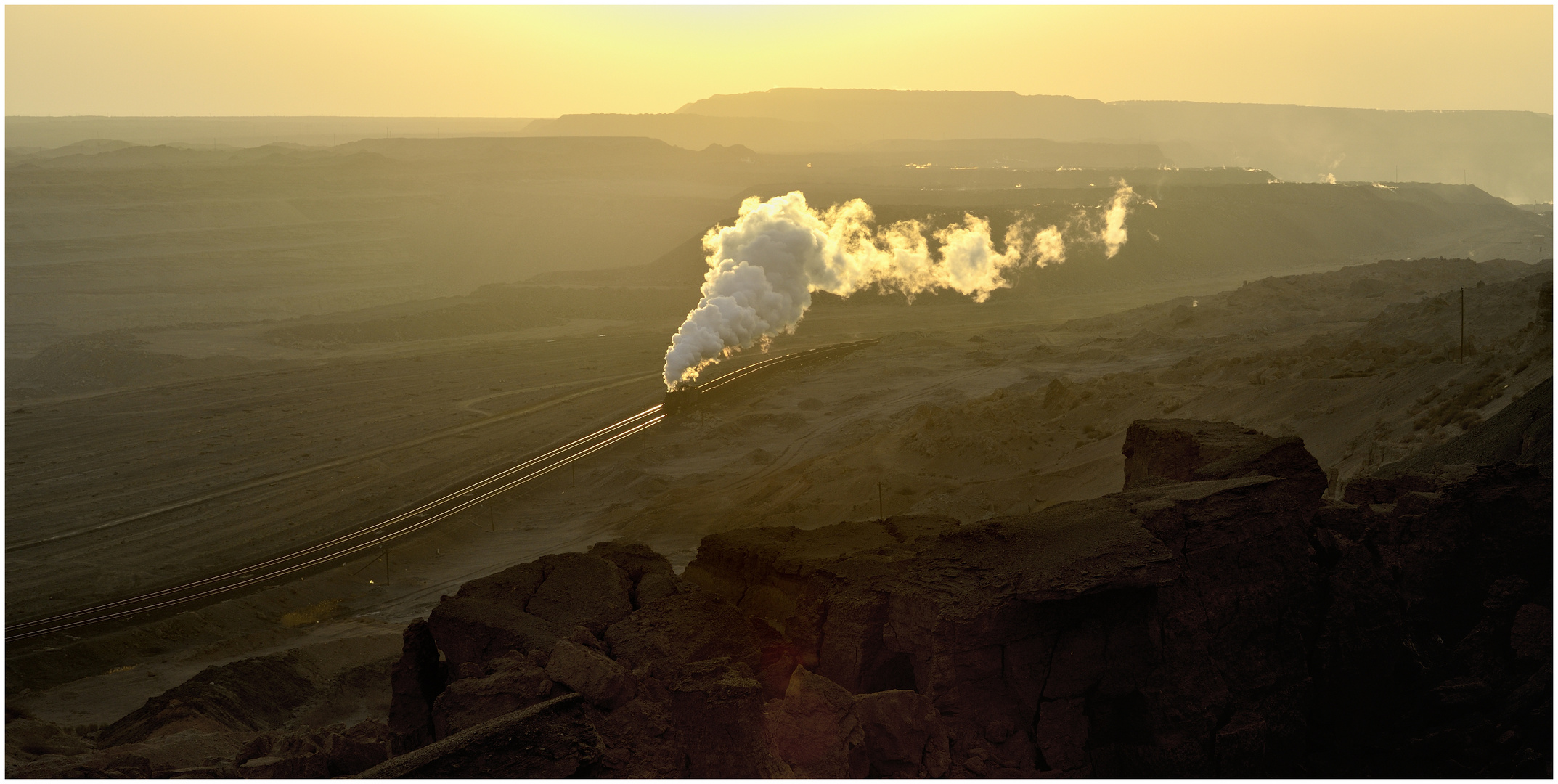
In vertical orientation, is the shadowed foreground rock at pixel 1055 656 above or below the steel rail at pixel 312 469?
above

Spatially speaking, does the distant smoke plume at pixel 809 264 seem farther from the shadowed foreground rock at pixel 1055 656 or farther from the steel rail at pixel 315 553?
the shadowed foreground rock at pixel 1055 656

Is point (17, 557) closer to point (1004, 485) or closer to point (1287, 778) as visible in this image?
point (1004, 485)

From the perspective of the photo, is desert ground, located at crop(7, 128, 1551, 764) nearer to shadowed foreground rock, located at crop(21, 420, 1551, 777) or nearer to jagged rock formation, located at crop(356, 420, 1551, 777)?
shadowed foreground rock, located at crop(21, 420, 1551, 777)

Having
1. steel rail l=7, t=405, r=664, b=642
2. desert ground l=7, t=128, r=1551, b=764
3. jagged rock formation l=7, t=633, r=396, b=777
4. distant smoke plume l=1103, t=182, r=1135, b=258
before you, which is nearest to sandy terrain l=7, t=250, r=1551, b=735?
desert ground l=7, t=128, r=1551, b=764

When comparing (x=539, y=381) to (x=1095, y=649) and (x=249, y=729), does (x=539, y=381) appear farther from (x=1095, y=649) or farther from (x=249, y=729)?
(x=1095, y=649)

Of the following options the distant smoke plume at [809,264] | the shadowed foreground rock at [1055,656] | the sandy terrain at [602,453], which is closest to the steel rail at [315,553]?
the sandy terrain at [602,453]

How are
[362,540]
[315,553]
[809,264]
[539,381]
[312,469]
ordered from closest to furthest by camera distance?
[315,553] → [362,540] → [312,469] → [539,381] → [809,264]

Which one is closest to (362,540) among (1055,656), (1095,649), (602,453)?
(602,453)
